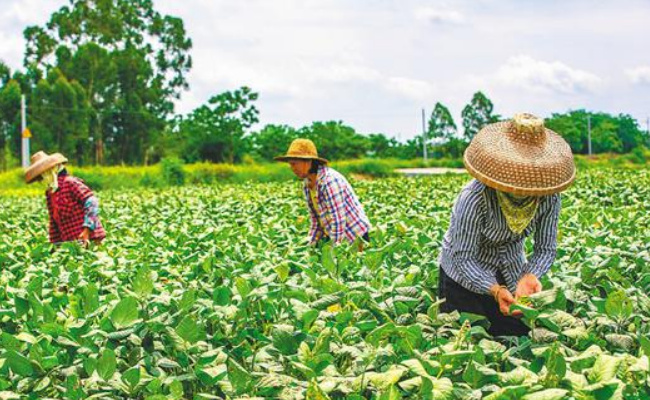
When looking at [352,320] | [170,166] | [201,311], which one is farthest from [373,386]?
[170,166]

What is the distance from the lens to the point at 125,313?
115 inches

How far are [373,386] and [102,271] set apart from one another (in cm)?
238

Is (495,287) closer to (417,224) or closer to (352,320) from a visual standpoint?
(352,320)

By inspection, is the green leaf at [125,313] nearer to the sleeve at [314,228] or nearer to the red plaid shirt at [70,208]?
the sleeve at [314,228]

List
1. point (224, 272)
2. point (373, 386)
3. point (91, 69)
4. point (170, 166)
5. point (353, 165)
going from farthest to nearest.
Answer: point (91, 69), point (353, 165), point (170, 166), point (224, 272), point (373, 386)

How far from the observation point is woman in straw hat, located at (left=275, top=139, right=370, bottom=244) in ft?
18.8

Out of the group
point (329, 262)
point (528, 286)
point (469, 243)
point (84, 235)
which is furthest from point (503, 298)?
point (84, 235)

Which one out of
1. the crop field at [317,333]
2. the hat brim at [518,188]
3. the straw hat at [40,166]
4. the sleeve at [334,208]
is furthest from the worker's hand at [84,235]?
the hat brim at [518,188]

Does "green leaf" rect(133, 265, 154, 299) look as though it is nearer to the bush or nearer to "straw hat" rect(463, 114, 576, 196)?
"straw hat" rect(463, 114, 576, 196)

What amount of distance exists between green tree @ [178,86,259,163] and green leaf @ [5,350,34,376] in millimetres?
33199

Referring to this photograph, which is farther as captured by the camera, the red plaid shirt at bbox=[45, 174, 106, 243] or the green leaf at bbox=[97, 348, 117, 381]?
the red plaid shirt at bbox=[45, 174, 106, 243]

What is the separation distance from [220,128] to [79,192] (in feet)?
98.3

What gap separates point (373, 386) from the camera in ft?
8.20

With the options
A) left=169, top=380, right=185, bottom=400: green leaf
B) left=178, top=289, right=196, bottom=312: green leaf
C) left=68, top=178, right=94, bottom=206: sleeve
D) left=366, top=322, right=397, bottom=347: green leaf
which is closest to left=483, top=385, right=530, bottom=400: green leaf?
left=366, top=322, right=397, bottom=347: green leaf
